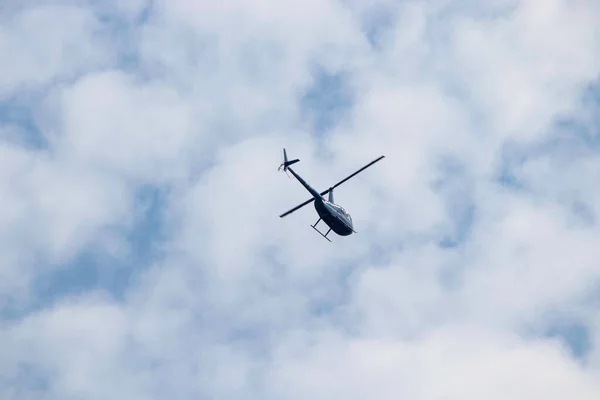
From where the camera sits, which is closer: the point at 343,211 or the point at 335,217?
the point at 335,217

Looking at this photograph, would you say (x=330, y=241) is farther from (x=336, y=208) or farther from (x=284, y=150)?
(x=284, y=150)

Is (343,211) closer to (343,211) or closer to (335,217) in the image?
(343,211)

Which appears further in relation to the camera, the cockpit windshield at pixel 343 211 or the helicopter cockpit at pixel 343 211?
the cockpit windshield at pixel 343 211

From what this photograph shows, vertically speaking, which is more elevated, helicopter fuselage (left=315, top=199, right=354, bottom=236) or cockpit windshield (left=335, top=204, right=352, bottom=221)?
cockpit windshield (left=335, top=204, right=352, bottom=221)

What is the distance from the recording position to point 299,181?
160m

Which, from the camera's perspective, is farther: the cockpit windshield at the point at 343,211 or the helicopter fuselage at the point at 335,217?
the cockpit windshield at the point at 343,211

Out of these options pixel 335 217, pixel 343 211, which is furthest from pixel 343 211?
pixel 335 217

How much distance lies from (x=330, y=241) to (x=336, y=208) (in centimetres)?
677

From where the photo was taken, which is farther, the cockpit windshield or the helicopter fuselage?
the cockpit windshield

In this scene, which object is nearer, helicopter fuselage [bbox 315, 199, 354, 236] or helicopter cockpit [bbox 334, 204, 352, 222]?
helicopter fuselage [bbox 315, 199, 354, 236]

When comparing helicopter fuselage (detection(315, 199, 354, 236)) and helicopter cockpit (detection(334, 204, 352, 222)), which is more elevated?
helicopter cockpit (detection(334, 204, 352, 222))

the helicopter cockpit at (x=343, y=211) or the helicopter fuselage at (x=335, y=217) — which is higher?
the helicopter cockpit at (x=343, y=211)

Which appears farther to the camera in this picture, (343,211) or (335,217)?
(343,211)

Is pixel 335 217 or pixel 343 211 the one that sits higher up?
pixel 343 211
